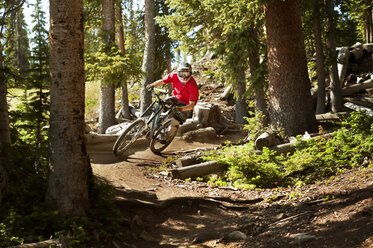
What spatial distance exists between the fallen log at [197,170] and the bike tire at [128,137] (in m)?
1.74

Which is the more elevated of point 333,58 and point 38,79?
point 333,58

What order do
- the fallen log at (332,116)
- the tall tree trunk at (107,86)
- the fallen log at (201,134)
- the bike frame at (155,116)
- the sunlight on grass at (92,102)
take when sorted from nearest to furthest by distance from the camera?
the bike frame at (155,116) < the fallen log at (332,116) < the fallen log at (201,134) < the tall tree trunk at (107,86) < the sunlight on grass at (92,102)

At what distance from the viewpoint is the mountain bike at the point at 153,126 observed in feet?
35.3

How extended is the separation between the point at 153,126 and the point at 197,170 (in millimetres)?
2123

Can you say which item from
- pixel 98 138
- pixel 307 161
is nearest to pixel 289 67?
pixel 307 161

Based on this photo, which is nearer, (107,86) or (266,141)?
(266,141)

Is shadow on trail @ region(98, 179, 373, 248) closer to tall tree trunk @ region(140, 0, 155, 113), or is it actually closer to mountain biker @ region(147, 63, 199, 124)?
mountain biker @ region(147, 63, 199, 124)

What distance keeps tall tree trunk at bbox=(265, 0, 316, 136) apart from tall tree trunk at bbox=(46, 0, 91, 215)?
25.1 feet

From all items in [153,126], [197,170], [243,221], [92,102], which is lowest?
[243,221]

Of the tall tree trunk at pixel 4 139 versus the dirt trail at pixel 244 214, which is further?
the tall tree trunk at pixel 4 139

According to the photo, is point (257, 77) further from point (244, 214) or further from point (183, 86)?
point (244, 214)

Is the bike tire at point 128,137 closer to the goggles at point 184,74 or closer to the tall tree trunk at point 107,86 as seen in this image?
the goggles at point 184,74

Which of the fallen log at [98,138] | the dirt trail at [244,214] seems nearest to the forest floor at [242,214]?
the dirt trail at [244,214]

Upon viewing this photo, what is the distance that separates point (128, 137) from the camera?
36.9ft
